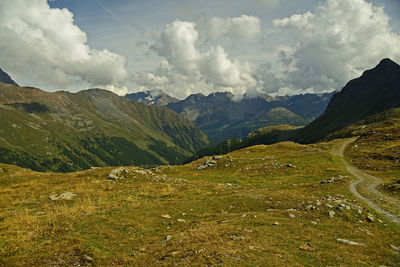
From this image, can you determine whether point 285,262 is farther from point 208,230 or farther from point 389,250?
point 389,250

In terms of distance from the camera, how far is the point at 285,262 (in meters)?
11.7

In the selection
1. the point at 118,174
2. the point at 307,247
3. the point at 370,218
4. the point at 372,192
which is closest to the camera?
the point at 307,247

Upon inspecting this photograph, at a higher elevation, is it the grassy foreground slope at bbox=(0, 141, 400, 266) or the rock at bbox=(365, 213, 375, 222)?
the grassy foreground slope at bbox=(0, 141, 400, 266)

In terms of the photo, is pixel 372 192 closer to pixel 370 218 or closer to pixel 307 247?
pixel 370 218

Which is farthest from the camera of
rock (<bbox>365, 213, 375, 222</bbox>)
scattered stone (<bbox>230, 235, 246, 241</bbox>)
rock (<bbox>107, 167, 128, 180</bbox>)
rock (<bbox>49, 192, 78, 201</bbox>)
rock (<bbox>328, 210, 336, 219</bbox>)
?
rock (<bbox>107, 167, 128, 180</bbox>)

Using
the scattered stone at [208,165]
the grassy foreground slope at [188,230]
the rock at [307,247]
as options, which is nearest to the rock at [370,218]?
the grassy foreground slope at [188,230]

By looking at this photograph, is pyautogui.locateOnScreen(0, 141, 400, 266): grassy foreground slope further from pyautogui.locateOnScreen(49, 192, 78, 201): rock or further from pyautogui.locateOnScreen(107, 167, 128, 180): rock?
pyautogui.locateOnScreen(107, 167, 128, 180): rock

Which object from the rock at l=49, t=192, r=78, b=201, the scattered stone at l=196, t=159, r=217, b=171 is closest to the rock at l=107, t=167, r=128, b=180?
the rock at l=49, t=192, r=78, b=201

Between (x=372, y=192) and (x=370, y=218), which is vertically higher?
(x=370, y=218)

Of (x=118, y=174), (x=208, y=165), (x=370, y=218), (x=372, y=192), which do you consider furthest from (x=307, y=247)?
(x=208, y=165)

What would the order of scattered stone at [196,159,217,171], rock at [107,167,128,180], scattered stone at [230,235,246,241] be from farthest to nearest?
scattered stone at [196,159,217,171] < rock at [107,167,128,180] < scattered stone at [230,235,246,241]

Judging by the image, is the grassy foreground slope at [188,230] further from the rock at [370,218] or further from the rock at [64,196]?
the rock at [64,196]

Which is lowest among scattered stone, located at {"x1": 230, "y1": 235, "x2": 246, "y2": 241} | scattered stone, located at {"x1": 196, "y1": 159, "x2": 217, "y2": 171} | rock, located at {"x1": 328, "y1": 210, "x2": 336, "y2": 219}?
scattered stone, located at {"x1": 196, "y1": 159, "x2": 217, "y2": 171}

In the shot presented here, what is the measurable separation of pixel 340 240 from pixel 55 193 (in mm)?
29910
